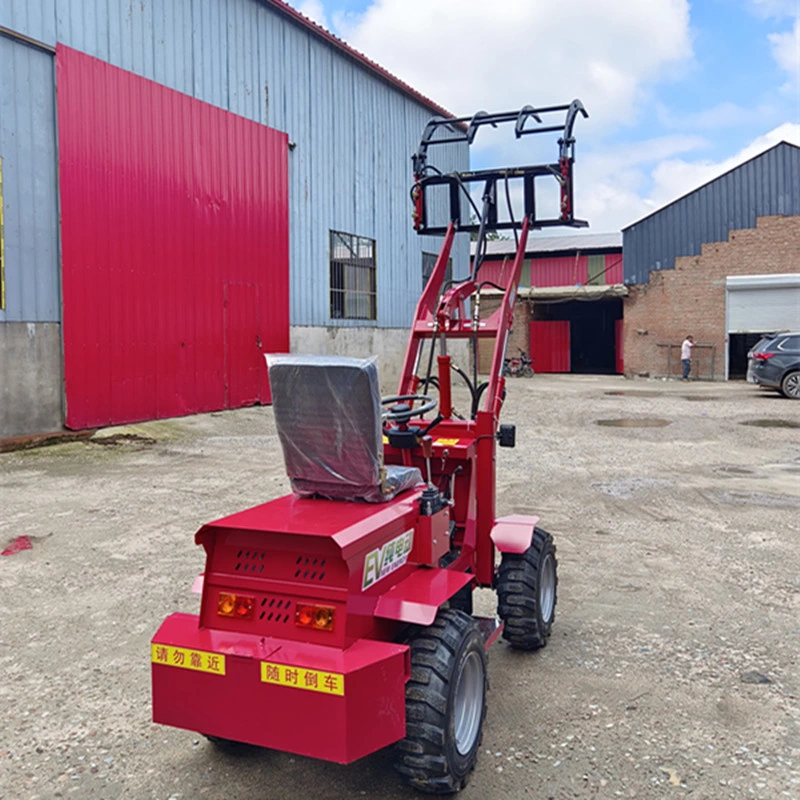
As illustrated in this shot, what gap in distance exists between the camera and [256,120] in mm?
15547

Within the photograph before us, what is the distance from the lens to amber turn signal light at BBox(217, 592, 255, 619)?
2977 mm

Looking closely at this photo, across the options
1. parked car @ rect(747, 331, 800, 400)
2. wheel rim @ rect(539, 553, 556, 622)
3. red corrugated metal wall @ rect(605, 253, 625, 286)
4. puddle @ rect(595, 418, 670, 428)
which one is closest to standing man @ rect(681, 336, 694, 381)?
parked car @ rect(747, 331, 800, 400)

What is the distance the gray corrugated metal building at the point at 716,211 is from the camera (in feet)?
81.2

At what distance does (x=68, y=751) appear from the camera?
3.36m

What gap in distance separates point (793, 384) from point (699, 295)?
8437 mm

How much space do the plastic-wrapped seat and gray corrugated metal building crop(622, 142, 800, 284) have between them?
2521 centimetres

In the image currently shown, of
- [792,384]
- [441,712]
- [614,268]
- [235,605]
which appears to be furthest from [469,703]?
[614,268]

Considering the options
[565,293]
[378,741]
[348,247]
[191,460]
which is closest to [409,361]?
[378,741]

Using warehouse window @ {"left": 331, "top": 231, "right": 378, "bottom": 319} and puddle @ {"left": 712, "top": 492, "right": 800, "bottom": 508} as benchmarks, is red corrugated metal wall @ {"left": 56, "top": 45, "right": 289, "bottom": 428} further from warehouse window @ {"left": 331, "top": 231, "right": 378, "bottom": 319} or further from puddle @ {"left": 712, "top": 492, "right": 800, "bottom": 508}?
puddle @ {"left": 712, "top": 492, "right": 800, "bottom": 508}

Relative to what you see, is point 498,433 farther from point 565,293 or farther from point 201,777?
point 565,293

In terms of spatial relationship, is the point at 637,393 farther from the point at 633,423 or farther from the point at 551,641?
the point at 551,641

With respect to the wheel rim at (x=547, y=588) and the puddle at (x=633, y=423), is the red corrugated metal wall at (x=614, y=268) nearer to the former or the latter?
the puddle at (x=633, y=423)

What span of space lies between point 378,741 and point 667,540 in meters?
4.52

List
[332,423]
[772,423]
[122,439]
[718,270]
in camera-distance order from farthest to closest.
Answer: [718,270]
[772,423]
[122,439]
[332,423]
